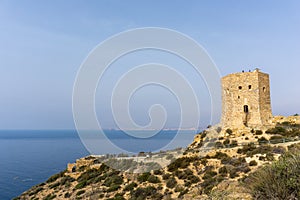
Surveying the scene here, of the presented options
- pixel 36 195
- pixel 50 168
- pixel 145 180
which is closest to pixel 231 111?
pixel 145 180

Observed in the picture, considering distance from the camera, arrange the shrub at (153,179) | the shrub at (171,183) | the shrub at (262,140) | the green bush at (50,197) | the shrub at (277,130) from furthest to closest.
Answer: the shrub at (277,130) → the green bush at (50,197) → the shrub at (262,140) → the shrub at (153,179) → the shrub at (171,183)

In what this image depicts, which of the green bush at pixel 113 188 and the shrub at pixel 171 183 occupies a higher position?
the shrub at pixel 171 183

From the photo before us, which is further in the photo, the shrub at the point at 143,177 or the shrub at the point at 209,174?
the shrub at the point at 143,177

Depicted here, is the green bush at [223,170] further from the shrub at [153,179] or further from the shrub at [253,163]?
the shrub at [153,179]

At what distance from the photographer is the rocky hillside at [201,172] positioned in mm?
13148

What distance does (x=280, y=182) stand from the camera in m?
7.91

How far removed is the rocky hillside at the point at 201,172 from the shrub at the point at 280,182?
406 millimetres

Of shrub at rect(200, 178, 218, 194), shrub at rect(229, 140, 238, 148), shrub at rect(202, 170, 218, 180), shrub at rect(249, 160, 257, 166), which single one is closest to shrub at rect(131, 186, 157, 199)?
shrub at rect(200, 178, 218, 194)

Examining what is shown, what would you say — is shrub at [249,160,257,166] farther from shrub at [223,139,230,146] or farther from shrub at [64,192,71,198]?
shrub at [64,192,71,198]

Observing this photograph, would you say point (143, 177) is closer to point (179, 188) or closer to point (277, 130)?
point (179, 188)

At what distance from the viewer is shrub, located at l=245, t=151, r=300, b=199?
7.62m

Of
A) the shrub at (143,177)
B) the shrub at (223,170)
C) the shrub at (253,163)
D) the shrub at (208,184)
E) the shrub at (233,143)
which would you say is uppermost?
the shrub at (233,143)

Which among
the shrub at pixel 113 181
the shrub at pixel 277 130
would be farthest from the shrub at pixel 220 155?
the shrub at pixel 113 181

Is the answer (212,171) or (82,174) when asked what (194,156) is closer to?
(212,171)
